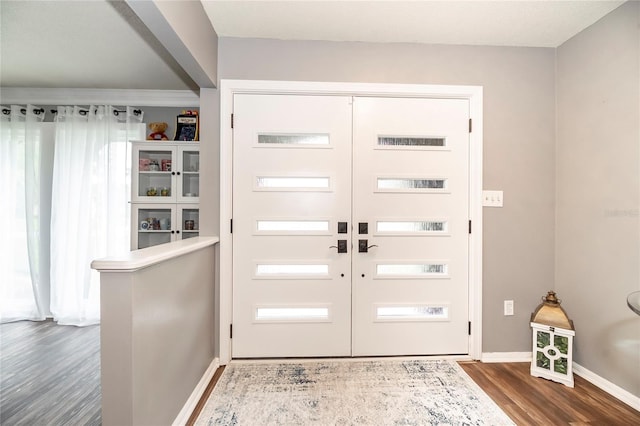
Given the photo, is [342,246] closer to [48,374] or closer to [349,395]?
[349,395]

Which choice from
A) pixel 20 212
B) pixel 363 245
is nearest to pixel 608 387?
pixel 363 245

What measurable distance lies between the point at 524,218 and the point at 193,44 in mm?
2755

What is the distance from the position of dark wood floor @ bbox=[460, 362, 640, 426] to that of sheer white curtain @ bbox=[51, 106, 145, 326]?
3672 millimetres

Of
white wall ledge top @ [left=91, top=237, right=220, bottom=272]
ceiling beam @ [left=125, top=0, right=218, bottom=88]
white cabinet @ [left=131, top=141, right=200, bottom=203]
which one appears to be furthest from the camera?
white cabinet @ [left=131, top=141, right=200, bottom=203]

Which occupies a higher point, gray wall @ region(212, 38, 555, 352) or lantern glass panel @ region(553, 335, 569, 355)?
gray wall @ region(212, 38, 555, 352)

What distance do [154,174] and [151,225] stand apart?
1.84ft

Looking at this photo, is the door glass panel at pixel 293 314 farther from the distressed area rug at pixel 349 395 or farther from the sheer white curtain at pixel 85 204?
the sheer white curtain at pixel 85 204

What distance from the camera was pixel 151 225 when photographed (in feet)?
→ 9.96

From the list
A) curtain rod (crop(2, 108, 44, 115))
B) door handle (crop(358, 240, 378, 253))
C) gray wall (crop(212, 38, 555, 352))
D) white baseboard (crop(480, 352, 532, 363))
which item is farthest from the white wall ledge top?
curtain rod (crop(2, 108, 44, 115))

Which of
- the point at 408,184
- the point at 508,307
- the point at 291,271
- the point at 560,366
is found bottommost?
the point at 560,366

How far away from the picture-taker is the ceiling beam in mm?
1337

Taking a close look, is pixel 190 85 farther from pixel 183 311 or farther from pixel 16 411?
pixel 16 411

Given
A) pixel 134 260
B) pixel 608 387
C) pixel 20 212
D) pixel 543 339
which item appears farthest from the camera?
pixel 20 212

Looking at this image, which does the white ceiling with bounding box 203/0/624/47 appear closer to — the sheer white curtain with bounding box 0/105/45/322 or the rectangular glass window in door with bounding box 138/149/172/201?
the rectangular glass window in door with bounding box 138/149/172/201
